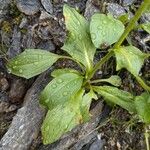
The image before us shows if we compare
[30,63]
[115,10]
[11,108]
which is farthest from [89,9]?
[11,108]

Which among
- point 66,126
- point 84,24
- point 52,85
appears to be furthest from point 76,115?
point 84,24

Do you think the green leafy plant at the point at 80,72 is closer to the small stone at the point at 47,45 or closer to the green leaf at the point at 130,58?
the green leaf at the point at 130,58

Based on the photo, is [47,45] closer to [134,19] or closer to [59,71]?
[59,71]

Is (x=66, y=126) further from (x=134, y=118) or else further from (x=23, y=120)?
(x=134, y=118)

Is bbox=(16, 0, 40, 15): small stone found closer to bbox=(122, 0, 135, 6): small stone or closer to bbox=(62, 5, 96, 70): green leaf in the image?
bbox=(62, 5, 96, 70): green leaf

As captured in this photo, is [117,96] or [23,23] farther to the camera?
[23,23]

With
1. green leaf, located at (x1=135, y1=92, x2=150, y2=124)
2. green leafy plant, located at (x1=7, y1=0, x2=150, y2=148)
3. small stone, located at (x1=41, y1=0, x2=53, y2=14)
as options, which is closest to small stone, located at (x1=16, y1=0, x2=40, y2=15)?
small stone, located at (x1=41, y1=0, x2=53, y2=14)

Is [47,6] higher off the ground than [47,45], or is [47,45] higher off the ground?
[47,6]
